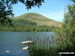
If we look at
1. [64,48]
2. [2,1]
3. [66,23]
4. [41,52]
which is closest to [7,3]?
[2,1]

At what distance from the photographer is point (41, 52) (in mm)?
8180

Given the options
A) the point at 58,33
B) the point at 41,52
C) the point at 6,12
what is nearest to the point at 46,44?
the point at 41,52

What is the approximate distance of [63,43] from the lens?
9.47 m

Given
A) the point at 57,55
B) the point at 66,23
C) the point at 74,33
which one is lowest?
the point at 57,55

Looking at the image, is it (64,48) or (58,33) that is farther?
(58,33)

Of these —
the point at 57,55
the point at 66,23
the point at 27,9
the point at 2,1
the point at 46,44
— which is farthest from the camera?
the point at 66,23

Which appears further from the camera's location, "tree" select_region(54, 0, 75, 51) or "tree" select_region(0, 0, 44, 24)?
"tree" select_region(54, 0, 75, 51)

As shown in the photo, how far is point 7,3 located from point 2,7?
27 centimetres

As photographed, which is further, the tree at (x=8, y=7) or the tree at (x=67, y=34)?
the tree at (x=67, y=34)

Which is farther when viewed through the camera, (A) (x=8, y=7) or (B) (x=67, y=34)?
(B) (x=67, y=34)

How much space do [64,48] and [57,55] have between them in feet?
4.26

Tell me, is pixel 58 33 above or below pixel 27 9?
below

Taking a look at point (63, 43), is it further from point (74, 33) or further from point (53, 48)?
point (74, 33)

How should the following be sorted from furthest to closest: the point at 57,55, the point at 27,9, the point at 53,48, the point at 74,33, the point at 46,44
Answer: the point at 74,33
the point at 46,44
the point at 53,48
the point at 57,55
the point at 27,9
